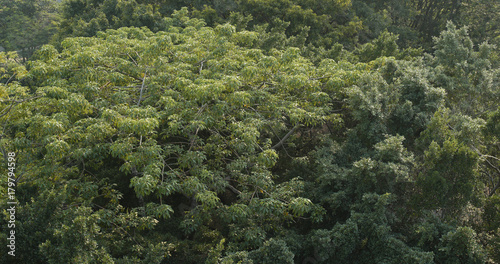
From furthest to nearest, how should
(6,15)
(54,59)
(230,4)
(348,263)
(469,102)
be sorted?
(6,15), (230,4), (469,102), (54,59), (348,263)

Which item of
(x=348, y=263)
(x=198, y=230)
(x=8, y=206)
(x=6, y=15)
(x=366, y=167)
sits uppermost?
(x=366, y=167)

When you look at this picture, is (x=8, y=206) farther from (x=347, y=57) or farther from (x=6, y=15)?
(x=6, y=15)

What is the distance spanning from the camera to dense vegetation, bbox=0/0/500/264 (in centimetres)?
667

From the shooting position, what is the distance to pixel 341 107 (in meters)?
10.8

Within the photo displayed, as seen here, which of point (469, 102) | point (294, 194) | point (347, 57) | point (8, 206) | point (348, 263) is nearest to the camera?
point (8, 206)

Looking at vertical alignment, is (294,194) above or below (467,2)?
below

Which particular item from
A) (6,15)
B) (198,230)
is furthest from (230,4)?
(6,15)

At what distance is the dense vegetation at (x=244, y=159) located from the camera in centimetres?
667

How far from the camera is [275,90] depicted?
33.6ft

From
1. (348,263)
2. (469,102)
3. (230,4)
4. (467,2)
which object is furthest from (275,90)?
(467,2)

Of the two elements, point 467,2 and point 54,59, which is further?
point 467,2

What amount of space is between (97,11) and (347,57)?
1428 cm

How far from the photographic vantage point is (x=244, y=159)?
331 inches

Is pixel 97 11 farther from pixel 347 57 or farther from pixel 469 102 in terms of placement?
pixel 469 102
